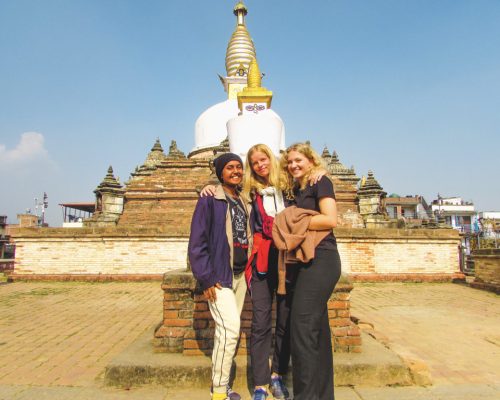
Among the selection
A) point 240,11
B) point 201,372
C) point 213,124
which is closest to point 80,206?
point 213,124

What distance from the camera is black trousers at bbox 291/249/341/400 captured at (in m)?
2.29

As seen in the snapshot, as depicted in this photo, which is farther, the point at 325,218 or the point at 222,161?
the point at 222,161

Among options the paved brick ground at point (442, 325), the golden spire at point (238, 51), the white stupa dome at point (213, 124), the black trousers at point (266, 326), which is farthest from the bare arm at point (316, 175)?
the golden spire at point (238, 51)

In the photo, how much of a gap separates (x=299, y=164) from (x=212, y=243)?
850mm

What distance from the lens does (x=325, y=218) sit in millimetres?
2373

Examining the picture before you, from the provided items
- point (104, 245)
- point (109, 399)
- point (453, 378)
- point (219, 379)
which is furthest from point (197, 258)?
point (104, 245)

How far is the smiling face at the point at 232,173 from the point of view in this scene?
2787 mm

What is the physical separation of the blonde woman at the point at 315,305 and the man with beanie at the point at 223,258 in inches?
17.5

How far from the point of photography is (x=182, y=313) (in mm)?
3287

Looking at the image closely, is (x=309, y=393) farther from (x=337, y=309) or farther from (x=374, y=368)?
(x=337, y=309)

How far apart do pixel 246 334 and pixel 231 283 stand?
88cm

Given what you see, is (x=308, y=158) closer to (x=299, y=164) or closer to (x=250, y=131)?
(x=299, y=164)

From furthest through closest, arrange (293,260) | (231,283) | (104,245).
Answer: (104,245) → (231,283) → (293,260)

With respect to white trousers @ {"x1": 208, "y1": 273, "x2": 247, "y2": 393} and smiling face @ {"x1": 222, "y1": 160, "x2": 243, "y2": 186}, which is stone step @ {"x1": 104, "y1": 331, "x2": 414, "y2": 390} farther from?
smiling face @ {"x1": 222, "y1": 160, "x2": 243, "y2": 186}
